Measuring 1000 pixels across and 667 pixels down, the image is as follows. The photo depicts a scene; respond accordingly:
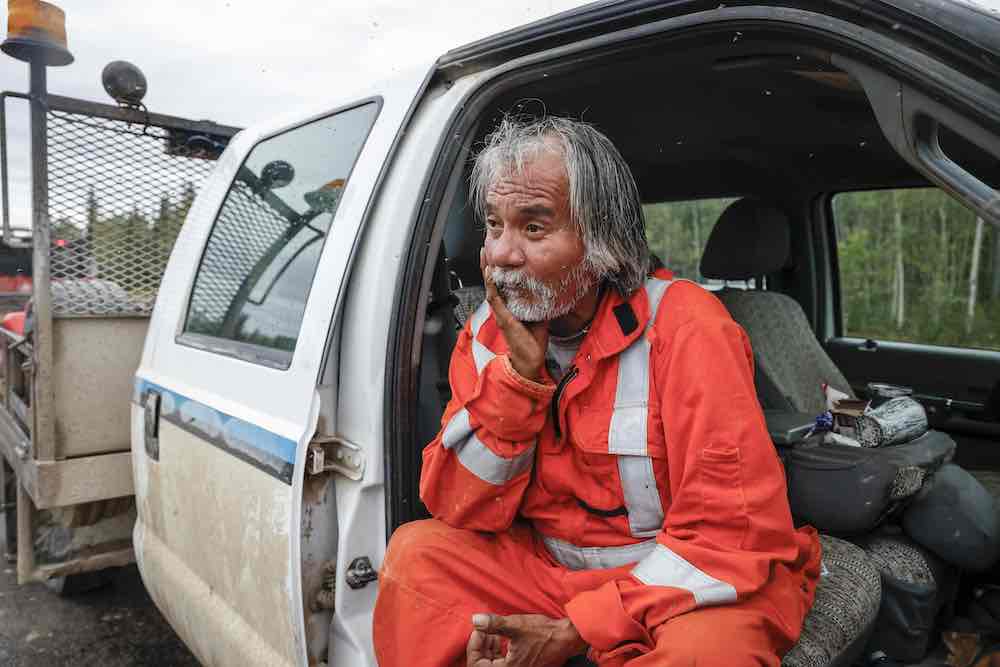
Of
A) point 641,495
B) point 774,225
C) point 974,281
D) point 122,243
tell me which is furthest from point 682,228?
point 974,281

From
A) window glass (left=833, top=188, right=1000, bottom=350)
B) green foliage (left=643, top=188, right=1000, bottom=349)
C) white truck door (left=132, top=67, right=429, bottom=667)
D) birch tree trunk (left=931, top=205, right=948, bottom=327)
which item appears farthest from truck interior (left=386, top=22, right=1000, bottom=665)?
birch tree trunk (left=931, top=205, right=948, bottom=327)

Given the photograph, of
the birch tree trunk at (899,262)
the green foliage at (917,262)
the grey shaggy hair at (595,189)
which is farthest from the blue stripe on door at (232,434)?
the birch tree trunk at (899,262)

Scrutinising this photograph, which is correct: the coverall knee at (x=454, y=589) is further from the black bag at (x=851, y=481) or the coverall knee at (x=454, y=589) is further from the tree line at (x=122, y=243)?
the tree line at (x=122, y=243)

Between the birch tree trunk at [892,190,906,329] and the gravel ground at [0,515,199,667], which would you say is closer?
the gravel ground at [0,515,199,667]

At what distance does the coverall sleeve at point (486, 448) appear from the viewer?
1.49 metres

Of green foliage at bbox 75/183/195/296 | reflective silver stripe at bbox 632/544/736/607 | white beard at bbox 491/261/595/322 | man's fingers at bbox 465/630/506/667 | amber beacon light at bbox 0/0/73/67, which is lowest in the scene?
man's fingers at bbox 465/630/506/667

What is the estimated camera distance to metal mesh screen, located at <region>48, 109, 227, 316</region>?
2516 mm

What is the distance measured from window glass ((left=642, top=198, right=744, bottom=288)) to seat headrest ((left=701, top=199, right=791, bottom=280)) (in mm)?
363

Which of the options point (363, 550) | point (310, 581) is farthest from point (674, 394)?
point (310, 581)

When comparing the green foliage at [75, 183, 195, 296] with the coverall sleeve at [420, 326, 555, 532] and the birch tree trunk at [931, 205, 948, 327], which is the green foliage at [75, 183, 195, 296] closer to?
the coverall sleeve at [420, 326, 555, 532]

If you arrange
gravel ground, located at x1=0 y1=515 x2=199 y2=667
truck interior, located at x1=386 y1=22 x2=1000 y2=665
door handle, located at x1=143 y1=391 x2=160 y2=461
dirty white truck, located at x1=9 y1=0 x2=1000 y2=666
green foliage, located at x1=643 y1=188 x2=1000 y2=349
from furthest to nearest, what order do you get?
green foliage, located at x1=643 y1=188 x2=1000 y2=349 < gravel ground, located at x1=0 y1=515 x2=199 y2=667 < door handle, located at x1=143 y1=391 x2=160 y2=461 < truck interior, located at x1=386 y1=22 x2=1000 y2=665 < dirty white truck, located at x1=9 y1=0 x2=1000 y2=666

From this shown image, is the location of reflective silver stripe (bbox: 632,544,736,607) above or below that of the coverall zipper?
below

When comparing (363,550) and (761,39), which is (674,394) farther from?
(363,550)

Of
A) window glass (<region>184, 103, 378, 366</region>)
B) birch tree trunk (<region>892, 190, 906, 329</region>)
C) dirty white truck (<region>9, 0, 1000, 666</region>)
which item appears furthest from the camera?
birch tree trunk (<region>892, 190, 906, 329</region>)
